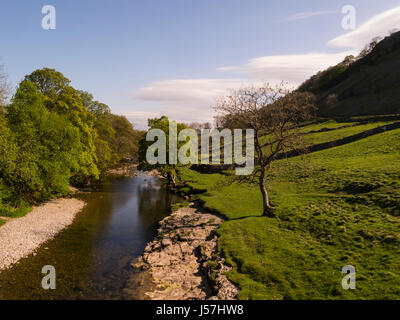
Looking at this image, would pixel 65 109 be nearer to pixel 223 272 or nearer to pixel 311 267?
pixel 223 272

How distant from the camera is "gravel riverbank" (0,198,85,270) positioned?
23.3 m

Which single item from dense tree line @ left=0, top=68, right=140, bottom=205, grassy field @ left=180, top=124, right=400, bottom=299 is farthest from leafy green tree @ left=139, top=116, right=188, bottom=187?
grassy field @ left=180, top=124, right=400, bottom=299

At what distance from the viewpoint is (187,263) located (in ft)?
74.8

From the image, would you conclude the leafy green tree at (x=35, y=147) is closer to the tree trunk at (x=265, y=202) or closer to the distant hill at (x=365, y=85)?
the tree trunk at (x=265, y=202)

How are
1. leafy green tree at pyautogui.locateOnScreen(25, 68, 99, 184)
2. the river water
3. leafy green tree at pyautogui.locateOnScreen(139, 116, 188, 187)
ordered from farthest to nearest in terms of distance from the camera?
leafy green tree at pyautogui.locateOnScreen(139, 116, 188, 187)
leafy green tree at pyautogui.locateOnScreen(25, 68, 99, 184)
the river water

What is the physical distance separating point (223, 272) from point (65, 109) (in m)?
39.1

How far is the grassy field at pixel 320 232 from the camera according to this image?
53.6 ft

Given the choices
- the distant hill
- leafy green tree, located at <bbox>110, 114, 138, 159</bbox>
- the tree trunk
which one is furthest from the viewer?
the distant hill

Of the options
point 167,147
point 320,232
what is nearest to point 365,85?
point 167,147

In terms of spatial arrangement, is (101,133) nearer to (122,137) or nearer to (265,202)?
(122,137)

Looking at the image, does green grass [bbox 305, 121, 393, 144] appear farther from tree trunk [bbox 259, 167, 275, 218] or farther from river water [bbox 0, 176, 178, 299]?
river water [bbox 0, 176, 178, 299]

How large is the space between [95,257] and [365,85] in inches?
4704

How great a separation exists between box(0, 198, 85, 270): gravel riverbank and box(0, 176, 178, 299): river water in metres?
0.92

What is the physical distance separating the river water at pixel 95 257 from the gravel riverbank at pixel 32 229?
3.01 feet
